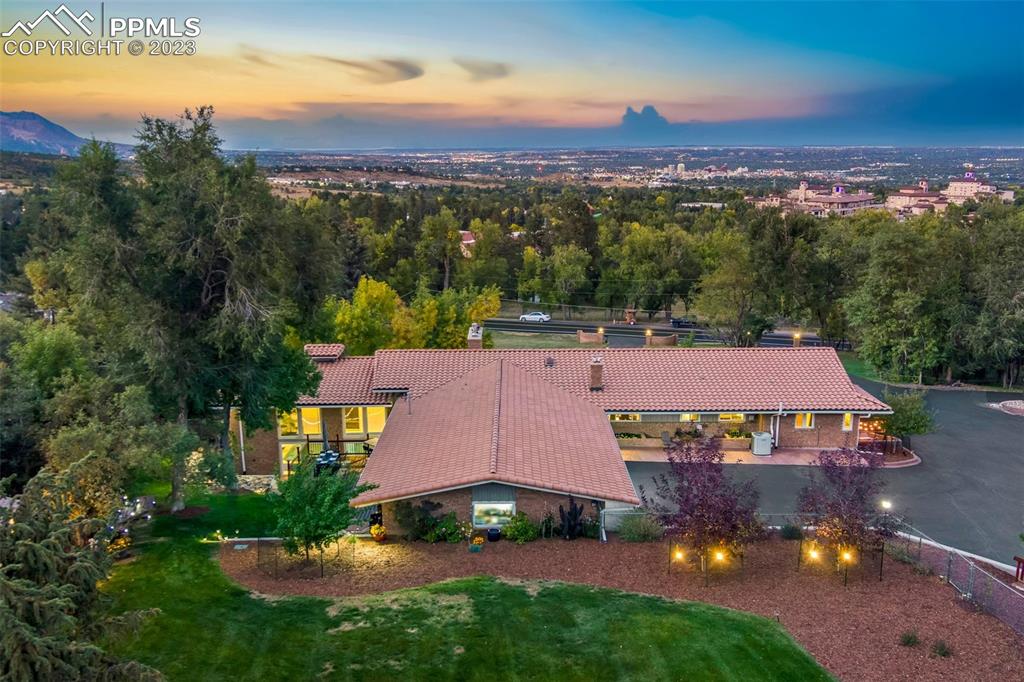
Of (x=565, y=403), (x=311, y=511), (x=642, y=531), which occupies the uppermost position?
(x=565, y=403)

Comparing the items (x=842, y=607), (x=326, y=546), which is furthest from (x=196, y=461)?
(x=842, y=607)

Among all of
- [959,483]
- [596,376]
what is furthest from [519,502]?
[959,483]

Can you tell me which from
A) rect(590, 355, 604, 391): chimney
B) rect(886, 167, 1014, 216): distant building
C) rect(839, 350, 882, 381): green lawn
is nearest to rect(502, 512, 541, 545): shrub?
rect(590, 355, 604, 391): chimney

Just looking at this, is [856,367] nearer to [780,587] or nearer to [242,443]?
[780,587]

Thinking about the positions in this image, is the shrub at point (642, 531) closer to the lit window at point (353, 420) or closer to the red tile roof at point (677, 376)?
the red tile roof at point (677, 376)

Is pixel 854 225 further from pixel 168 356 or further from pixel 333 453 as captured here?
pixel 168 356

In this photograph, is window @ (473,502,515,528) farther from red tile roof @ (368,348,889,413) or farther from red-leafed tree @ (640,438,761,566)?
red tile roof @ (368,348,889,413)

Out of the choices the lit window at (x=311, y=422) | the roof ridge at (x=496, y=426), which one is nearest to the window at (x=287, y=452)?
the lit window at (x=311, y=422)
